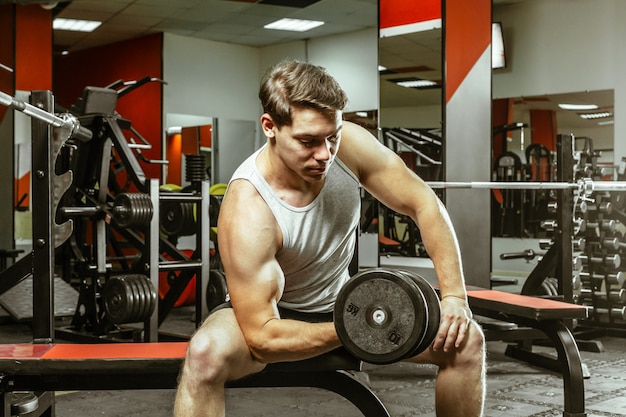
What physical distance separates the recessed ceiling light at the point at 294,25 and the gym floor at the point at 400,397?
605cm

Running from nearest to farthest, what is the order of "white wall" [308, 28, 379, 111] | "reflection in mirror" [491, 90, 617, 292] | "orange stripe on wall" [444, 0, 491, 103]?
"orange stripe on wall" [444, 0, 491, 103] < "reflection in mirror" [491, 90, 617, 292] < "white wall" [308, 28, 379, 111]

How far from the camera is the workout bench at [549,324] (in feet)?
8.52

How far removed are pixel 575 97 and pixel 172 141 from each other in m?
4.96

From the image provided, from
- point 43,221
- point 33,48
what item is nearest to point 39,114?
point 43,221

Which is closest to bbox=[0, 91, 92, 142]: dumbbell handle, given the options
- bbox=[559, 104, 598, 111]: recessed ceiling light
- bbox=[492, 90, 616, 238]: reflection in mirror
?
bbox=[492, 90, 616, 238]: reflection in mirror

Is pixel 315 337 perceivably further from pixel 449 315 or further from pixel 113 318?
pixel 113 318

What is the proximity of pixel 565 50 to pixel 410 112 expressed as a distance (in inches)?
89.6

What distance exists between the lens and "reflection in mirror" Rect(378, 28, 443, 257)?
207 inches

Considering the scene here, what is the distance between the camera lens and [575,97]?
756 centimetres

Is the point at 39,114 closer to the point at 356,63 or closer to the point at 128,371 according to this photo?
the point at 128,371

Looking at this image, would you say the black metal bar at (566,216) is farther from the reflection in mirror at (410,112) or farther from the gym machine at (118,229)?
the gym machine at (118,229)

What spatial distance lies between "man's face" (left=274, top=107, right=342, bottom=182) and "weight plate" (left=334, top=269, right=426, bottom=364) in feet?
1.05

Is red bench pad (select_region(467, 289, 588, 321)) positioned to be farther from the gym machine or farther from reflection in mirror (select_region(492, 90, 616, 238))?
reflection in mirror (select_region(492, 90, 616, 238))

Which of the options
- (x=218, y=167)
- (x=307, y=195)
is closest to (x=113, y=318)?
(x=307, y=195)
